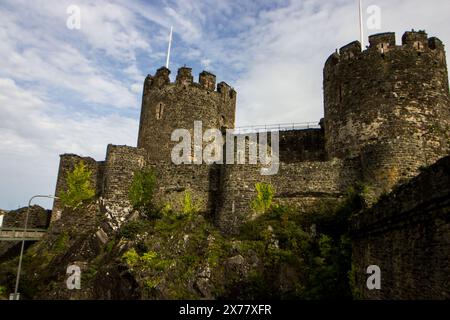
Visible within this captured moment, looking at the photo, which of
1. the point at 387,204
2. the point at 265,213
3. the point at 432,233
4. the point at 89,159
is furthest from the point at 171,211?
the point at 432,233

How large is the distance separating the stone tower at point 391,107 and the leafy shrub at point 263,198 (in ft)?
13.8

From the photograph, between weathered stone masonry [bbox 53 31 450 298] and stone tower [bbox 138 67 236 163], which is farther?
stone tower [bbox 138 67 236 163]

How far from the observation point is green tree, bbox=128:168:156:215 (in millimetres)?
20625

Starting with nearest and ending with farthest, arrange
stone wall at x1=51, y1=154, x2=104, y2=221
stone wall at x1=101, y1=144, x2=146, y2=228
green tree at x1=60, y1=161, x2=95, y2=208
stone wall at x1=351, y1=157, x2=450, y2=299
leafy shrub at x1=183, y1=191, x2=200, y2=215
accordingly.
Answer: stone wall at x1=351, y1=157, x2=450, y2=299 → leafy shrub at x1=183, y1=191, x2=200, y2=215 → stone wall at x1=101, y1=144, x2=146, y2=228 → green tree at x1=60, y1=161, x2=95, y2=208 → stone wall at x1=51, y1=154, x2=104, y2=221

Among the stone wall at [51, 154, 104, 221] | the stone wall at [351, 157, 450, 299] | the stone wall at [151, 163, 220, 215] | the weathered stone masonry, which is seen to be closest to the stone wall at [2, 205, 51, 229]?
the stone wall at [51, 154, 104, 221]

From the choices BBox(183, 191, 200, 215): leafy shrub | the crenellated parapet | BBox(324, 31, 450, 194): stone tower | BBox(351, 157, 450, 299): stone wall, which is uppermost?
the crenellated parapet

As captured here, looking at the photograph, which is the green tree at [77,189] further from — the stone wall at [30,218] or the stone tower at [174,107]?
the stone tower at [174,107]

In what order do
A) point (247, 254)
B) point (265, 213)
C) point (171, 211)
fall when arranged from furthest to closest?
1. point (171, 211)
2. point (265, 213)
3. point (247, 254)

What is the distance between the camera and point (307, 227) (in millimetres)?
16719

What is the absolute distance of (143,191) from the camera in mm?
20906

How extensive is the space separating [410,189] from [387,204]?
47.7 inches

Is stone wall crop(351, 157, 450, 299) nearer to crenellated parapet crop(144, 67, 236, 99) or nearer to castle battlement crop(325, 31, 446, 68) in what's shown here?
castle battlement crop(325, 31, 446, 68)

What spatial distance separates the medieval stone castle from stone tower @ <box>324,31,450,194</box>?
5cm
